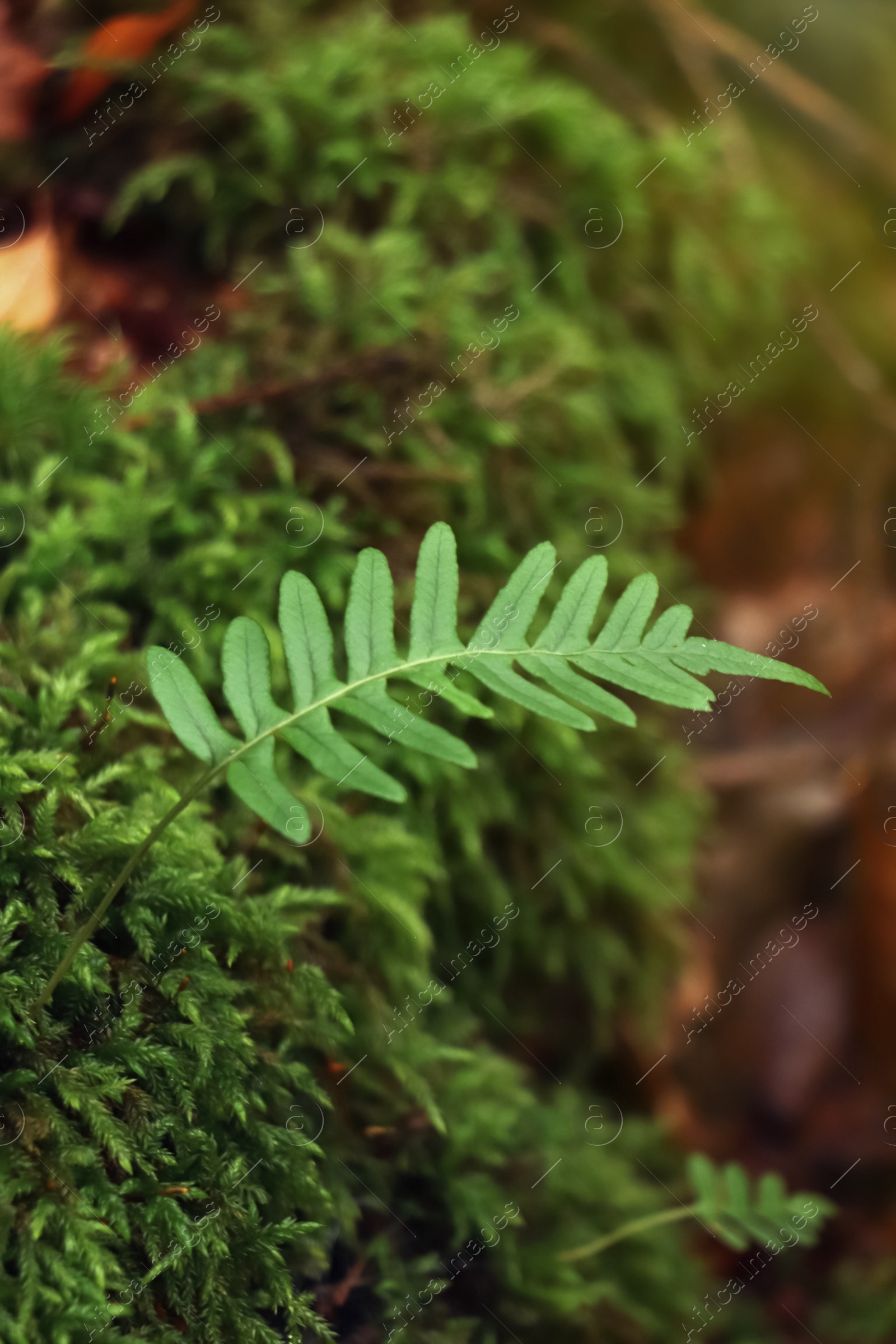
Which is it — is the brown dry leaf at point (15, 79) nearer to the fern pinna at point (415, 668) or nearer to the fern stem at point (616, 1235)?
the fern pinna at point (415, 668)

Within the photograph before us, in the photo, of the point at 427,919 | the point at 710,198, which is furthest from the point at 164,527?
the point at 710,198

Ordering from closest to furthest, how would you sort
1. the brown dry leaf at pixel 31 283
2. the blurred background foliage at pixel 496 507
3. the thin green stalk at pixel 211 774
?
the thin green stalk at pixel 211 774 → the blurred background foliage at pixel 496 507 → the brown dry leaf at pixel 31 283

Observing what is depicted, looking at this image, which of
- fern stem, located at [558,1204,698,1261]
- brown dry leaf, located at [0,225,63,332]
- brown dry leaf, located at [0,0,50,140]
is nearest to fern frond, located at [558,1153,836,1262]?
fern stem, located at [558,1204,698,1261]

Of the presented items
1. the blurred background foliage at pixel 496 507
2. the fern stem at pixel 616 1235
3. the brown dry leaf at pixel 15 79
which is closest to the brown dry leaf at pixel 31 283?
the blurred background foliage at pixel 496 507

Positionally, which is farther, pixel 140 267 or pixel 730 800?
pixel 730 800

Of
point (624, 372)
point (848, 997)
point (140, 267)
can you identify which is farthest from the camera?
point (848, 997)

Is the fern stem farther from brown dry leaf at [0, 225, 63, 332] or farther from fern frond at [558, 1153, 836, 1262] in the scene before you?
brown dry leaf at [0, 225, 63, 332]

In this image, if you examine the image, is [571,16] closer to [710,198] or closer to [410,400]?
[710,198]
